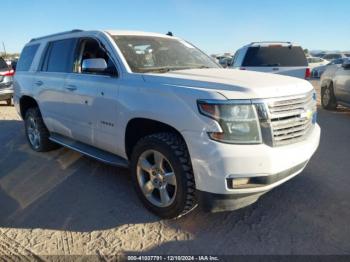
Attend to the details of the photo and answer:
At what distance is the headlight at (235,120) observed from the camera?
115 inches

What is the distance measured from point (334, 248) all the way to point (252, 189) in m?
0.83

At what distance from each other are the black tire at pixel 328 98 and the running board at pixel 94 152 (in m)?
7.28

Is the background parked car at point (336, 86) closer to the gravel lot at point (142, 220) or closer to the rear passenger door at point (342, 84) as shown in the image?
the rear passenger door at point (342, 84)

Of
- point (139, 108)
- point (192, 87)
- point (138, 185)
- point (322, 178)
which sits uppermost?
point (192, 87)

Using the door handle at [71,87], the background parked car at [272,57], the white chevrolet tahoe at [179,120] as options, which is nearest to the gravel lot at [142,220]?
the white chevrolet tahoe at [179,120]

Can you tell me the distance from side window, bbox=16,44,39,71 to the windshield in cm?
236

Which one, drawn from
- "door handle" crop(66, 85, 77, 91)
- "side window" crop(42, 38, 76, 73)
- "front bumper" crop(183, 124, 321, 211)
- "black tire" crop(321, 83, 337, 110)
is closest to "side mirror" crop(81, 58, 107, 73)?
"door handle" crop(66, 85, 77, 91)

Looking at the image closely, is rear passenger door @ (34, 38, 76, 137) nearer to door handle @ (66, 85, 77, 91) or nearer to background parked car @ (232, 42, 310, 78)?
door handle @ (66, 85, 77, 91)

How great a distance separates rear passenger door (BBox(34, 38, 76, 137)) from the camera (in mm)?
4871

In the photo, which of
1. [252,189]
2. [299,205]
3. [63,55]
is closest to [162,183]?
[252,189]

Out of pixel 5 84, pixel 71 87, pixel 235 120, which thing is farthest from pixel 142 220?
pixel 5 84

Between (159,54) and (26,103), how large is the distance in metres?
3.07

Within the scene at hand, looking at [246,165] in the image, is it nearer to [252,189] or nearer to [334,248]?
[252,189]

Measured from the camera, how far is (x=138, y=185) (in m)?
3.76
